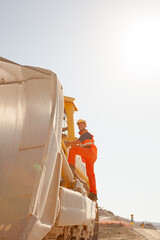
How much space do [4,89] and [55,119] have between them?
536 mm

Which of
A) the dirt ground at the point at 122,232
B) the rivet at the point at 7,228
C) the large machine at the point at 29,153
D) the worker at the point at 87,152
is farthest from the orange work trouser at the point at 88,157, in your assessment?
the dirt ground at the point at 122,232

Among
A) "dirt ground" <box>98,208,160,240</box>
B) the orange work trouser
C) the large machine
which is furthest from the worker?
"dirt ground" <box>98,208,160,240</box>

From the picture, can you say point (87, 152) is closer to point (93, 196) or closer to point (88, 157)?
point (88, 157)

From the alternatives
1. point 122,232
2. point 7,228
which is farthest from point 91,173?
point 122,232

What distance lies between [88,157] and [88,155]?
56 mm

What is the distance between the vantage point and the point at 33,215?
6.80ft

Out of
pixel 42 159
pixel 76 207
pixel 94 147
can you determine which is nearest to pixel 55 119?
pixel 42 159

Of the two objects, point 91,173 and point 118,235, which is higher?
point 91,173

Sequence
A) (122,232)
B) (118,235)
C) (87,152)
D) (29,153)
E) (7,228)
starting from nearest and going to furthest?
(7,228), (29,153), (87,152), (118,235), (122,232)

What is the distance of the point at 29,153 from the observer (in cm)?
234

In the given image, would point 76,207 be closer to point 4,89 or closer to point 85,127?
point 4,89

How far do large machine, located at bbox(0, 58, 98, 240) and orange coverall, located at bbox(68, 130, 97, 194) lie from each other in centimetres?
206

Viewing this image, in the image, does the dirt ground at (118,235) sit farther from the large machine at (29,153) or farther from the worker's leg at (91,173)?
the large machine at (29,153)

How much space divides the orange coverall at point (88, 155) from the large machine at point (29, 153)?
2.06 meters
